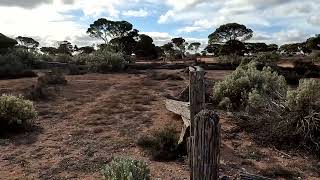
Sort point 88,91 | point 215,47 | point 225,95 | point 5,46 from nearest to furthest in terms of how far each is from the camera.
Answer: point 225,95
point 88,91
point 5,46
point 215,47

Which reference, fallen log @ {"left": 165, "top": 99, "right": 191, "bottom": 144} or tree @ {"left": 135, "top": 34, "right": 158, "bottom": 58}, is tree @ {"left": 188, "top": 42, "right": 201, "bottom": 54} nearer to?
tree @ {"left": 135, "top": 34, "right": 158, "bottom": 58}

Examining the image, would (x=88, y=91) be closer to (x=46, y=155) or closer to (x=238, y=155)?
(x=46, y=155)

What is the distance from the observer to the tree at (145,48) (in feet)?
188

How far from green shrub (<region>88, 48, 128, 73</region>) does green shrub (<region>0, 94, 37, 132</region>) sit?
1868cm

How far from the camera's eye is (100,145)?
9.26m

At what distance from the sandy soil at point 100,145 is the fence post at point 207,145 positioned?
3060 mm

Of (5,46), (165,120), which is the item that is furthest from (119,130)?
(5,46)

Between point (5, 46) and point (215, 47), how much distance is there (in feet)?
120

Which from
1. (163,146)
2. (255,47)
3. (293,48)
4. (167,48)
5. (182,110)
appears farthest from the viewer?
(167,48)

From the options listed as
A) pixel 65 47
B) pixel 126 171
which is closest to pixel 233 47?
pixel 65 47

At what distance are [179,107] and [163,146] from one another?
2618 mm

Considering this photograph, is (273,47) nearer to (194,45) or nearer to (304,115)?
(194,45)

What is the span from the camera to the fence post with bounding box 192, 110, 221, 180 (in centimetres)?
416

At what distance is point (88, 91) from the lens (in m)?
17.9
